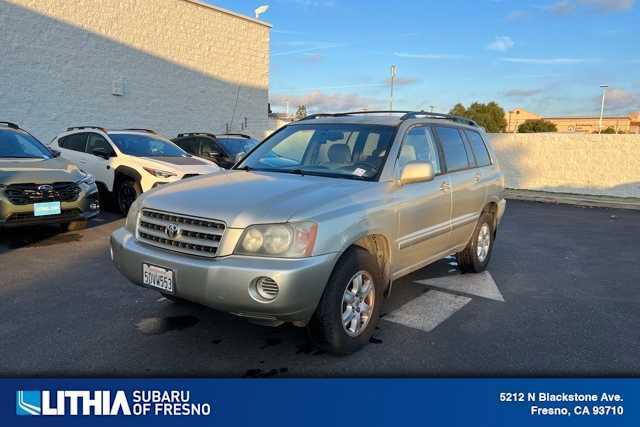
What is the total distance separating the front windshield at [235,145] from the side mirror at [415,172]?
897cm

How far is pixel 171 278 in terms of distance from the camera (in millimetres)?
3221

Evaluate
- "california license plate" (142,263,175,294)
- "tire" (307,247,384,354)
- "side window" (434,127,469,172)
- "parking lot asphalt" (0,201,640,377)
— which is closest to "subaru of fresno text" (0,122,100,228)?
"parking lot asphalt" (0,201,640,377)

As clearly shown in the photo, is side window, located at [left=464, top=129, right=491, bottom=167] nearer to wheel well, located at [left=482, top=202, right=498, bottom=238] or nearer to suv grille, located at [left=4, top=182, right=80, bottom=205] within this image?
wheel well, located at [left=482, top=202, right=498, bottom=238]

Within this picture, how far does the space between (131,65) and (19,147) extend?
1083 centimetres

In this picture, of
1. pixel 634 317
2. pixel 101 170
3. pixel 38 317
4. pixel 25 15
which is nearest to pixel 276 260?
pixel 38 317

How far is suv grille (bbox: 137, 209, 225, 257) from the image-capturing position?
3164 mm

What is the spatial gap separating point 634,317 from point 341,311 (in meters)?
3.11

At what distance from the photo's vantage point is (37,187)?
6.45 m

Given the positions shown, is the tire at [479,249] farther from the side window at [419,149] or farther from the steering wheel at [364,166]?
the steering wheel at [364,166]

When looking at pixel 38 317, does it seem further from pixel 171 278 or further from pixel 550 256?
pixel 550 256

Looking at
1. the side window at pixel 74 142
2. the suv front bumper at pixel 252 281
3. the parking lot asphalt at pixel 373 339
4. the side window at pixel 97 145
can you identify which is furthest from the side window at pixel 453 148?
the side window at pixel 74 142

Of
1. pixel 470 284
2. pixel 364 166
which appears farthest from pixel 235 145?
pixel 364 166

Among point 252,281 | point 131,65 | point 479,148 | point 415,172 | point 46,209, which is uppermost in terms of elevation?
point 131,65

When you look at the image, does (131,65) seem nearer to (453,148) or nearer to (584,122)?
(453,148)
